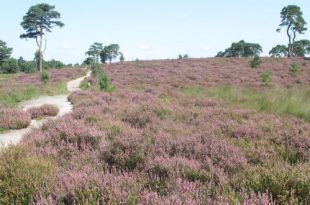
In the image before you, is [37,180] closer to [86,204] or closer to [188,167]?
[86,204]

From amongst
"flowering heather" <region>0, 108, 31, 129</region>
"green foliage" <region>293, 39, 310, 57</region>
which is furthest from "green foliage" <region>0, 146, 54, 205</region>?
"green foliage" <region>293, 39, 310, 57</region>

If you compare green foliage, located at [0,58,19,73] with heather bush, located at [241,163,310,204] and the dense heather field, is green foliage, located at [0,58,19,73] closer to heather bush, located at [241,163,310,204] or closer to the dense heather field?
the dense heather field

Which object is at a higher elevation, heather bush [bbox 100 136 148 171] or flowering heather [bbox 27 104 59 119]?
heather bush [bbox 100 136 148 171]

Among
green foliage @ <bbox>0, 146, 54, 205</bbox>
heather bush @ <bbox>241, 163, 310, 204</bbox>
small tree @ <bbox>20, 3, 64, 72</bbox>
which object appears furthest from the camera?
small tree @ <bbox>20, 3, 64, 72</bbox>

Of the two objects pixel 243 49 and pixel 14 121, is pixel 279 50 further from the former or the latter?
pixel 14 121

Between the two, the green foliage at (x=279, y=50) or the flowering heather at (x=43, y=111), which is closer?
the flowering heather at (x=43, y=111)

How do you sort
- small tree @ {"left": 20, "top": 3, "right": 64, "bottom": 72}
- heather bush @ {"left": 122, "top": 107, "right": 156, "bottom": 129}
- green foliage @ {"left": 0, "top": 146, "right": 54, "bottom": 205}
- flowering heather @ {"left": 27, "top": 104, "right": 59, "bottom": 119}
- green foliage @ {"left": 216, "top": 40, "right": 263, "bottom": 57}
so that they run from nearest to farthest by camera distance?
green foliage @ {"left": 0, "top": 146, "right": 54, "bottom": 205}, heather bush @ {"left": 122, "top": 107, "right": 156, "bottom": 129}, flowering heather @ {"left": 27, "top": 104, "right": 59, "bottom": 119}, small tree @ {"left": 20, "top": 3, "right": 64, "bottom": 72}, green foliage @ {"left": 216, "top": 40, "right": 263, "bottom": 57}

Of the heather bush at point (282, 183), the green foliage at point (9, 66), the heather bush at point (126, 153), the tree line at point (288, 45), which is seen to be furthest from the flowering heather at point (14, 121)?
the green foliage at point (9, 66)

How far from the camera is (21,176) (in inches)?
175

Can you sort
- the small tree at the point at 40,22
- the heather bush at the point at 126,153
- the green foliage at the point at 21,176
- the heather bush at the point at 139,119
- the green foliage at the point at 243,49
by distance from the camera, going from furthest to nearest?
the green foliage at the point at 243,49
the small tree at the point at 40,22
the heather bush at the point at 139,119
the heather bush at the point at 126,153
the green foliage at the point at 21,176

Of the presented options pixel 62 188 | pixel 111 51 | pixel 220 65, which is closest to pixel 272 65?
pixel 220 65

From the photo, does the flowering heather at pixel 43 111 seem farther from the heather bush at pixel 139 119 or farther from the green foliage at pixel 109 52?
the green foliage at pixel 109 52

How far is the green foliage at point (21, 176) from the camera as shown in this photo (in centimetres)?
418

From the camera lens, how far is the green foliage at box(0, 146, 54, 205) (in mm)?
4176
